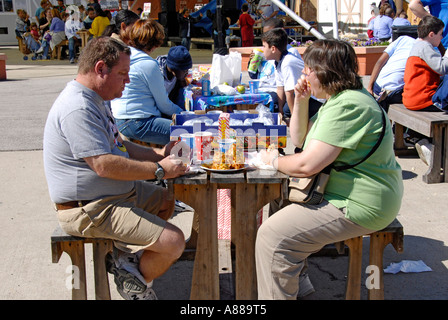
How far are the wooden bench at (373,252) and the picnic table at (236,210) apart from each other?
20.5 inches

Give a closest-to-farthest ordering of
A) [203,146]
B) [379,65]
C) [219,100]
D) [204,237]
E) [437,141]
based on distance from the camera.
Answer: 1. [204,237]
2. [203,146]
3. [219,100]
4. [437,141]
5. [379,65]

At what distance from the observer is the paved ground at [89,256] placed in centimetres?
342

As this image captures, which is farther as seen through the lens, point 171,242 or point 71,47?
point 71,47

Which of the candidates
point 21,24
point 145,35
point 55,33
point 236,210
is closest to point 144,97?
point 145,35

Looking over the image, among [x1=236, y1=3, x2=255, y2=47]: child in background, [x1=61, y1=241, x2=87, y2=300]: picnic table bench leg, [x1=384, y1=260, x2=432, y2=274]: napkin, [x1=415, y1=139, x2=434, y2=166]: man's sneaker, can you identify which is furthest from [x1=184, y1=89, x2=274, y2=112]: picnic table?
[x1=236, y1=3, x2=255, y2=47]: child in background

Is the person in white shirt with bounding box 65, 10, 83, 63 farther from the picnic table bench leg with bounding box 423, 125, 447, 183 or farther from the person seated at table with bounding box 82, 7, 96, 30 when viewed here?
the picnic table bench leg with bounding box 423, 125, 447, 183

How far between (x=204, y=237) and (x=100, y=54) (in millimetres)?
1169

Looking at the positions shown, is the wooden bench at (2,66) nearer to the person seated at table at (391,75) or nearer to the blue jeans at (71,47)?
the blue jeans at (71,47)

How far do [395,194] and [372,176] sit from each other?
0.55ft

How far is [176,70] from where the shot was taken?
525cm

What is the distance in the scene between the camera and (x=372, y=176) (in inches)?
108

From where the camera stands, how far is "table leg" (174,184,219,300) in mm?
3002

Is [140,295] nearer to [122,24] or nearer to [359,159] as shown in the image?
[359,159]

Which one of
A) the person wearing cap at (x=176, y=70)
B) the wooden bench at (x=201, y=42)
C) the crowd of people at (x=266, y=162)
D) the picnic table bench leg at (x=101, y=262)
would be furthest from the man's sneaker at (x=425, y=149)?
the wooden bench at (x=201, y=42)
